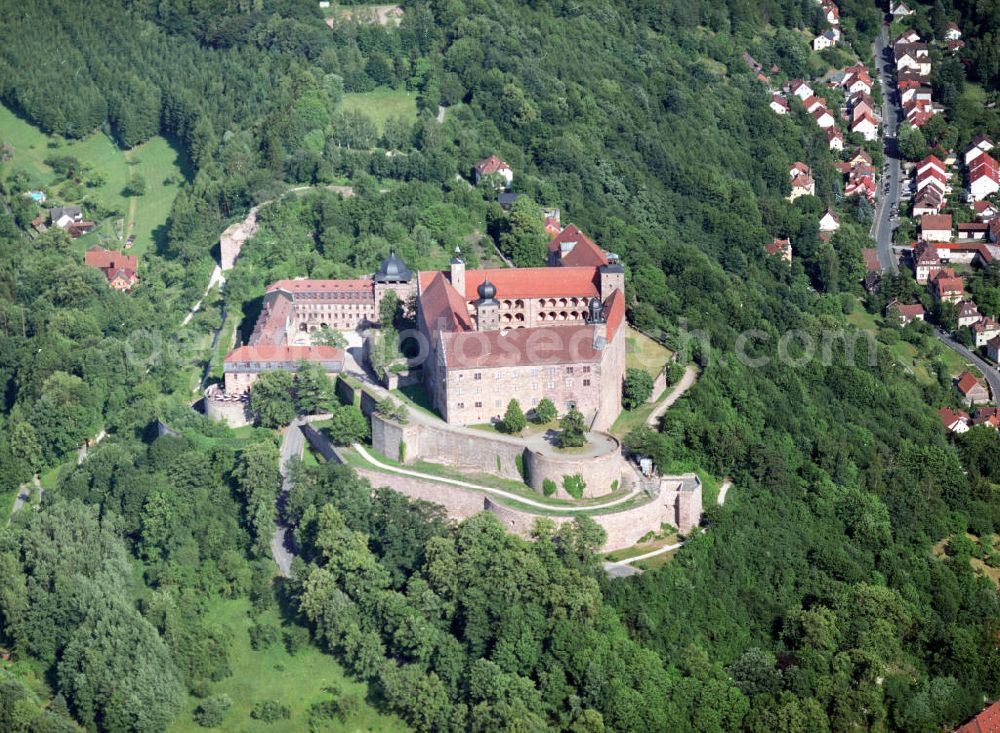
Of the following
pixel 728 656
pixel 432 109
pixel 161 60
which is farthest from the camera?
pixel 161 60

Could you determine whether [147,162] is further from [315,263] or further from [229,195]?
[315,263]

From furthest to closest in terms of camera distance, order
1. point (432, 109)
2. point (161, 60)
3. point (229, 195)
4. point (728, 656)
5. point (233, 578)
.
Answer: point (161, 60)
point (432, 109)
point (229, 195)
point (233, 578)
point (728, 656)

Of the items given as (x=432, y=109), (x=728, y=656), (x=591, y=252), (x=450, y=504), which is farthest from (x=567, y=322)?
(x=432, y=109)

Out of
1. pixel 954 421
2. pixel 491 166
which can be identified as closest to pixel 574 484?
pixel 954 421

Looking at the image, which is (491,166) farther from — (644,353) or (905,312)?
(905,312)

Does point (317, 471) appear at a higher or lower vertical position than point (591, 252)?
lower

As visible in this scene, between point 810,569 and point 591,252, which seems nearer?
point 810,569
